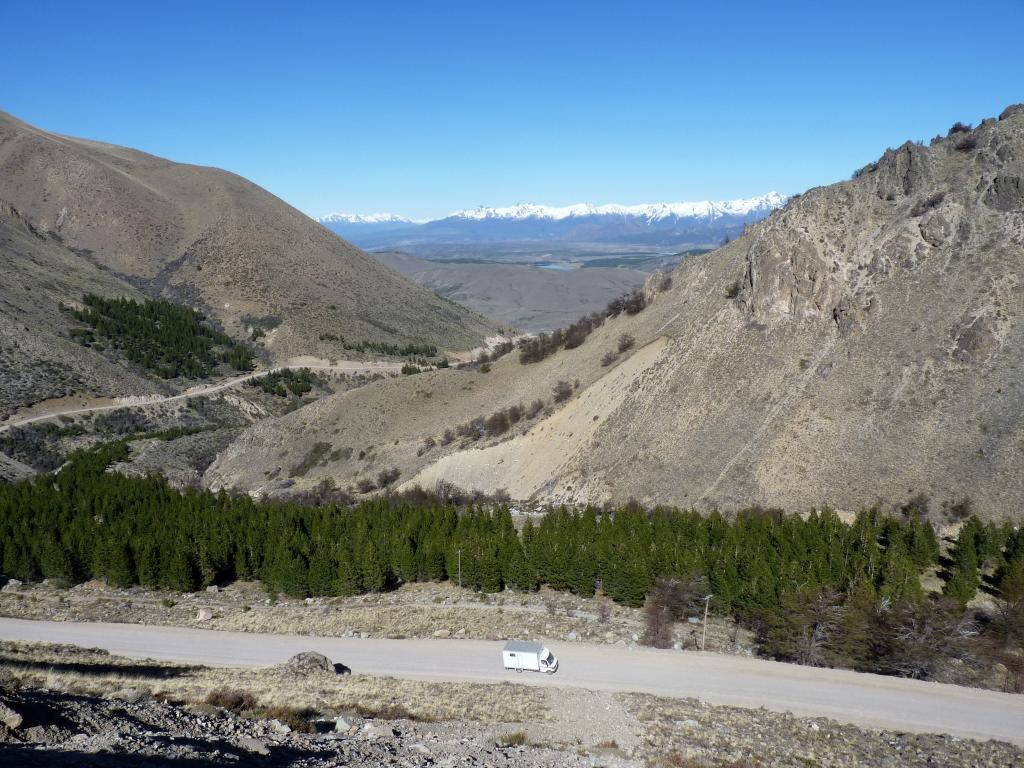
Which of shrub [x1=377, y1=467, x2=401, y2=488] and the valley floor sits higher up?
the valley floor

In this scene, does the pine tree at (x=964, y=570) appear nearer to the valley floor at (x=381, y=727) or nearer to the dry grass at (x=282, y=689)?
the valley floor at (x=381, y=727)

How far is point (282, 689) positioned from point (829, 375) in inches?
1576

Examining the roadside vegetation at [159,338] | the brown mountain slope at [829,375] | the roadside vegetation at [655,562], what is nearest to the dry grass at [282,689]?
the roadside vegetation at [655,562]

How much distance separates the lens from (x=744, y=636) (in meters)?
32.0

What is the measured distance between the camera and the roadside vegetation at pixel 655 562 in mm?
29141

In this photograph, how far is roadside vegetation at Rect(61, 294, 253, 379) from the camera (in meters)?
102

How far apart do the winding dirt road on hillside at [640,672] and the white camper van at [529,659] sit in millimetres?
285

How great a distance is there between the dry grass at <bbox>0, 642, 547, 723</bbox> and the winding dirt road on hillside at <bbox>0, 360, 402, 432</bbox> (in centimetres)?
6158

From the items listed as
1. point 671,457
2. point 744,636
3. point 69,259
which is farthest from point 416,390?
point 69,259

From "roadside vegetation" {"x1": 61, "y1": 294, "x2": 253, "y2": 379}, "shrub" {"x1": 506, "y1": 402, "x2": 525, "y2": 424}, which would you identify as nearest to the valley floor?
"shrub" {"x1": 506, "y1": 402, "x2": 525, "y2": 424}

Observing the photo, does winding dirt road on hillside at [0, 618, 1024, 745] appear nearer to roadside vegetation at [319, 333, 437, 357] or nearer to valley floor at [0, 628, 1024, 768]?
valley floor at [0, 628, 1024, 768]

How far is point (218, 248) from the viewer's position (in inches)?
5635

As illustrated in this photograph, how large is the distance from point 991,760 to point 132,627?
32.8 m

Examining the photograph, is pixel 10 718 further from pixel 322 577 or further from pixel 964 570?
pixel 964 570
